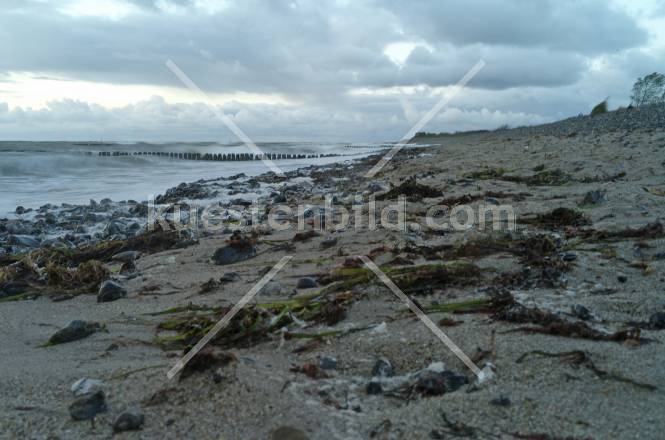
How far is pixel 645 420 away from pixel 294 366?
57.7 inches

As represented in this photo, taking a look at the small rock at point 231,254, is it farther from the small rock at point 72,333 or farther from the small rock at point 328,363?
the small rock at point 328,363

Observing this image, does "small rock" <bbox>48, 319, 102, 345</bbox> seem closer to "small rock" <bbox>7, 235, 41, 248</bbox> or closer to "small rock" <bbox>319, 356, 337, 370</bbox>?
"small rock" <bbox>319, 356, 337, 370</bbox>

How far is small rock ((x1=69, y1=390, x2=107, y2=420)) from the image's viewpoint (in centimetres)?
201

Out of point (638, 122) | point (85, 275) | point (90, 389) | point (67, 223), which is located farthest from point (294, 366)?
point (638, 122)

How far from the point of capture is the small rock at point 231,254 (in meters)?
4.81

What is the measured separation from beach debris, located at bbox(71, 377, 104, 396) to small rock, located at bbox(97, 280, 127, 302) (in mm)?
1617

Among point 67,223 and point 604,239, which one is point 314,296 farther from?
point 67,223

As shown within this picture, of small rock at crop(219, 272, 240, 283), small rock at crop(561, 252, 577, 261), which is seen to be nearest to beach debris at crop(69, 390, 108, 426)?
small rock at crop(219, 272, 240, 283)

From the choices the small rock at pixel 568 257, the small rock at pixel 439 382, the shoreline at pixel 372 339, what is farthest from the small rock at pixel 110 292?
the small rock at pixel 568 257

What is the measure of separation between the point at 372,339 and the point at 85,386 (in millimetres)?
1413

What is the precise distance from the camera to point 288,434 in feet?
6.01

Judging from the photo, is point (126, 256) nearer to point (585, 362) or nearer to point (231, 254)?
point (231, 254)

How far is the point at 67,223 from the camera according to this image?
8.56 m

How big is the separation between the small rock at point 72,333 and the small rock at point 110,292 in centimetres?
82
